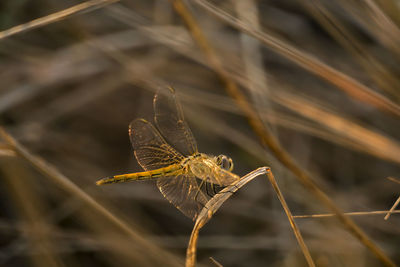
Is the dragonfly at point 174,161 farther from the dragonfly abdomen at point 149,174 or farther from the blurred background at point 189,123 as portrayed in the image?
the blurred background at point 189,123

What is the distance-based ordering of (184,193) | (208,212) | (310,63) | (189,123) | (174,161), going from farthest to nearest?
(189,123) < (174,161) < (184,193) < (310,63) < (208,212)

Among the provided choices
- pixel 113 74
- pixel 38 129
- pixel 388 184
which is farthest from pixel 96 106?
pixel 388 184

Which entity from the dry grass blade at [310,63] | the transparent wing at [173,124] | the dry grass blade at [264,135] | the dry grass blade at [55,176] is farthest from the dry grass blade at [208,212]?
the transparent wing at [173,124]

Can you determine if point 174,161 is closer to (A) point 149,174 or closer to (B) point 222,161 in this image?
(A) point 149,174

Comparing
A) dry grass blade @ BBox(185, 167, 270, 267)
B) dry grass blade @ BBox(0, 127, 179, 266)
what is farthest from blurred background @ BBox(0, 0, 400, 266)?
dry grass blade @ BBox(185, 167, 270, 267)

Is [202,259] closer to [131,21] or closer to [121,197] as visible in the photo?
[121,197]

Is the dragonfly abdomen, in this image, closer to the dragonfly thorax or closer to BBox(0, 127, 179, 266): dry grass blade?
the dragonfly thorax

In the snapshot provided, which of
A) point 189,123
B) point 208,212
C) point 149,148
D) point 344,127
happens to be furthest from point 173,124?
point 189,123
